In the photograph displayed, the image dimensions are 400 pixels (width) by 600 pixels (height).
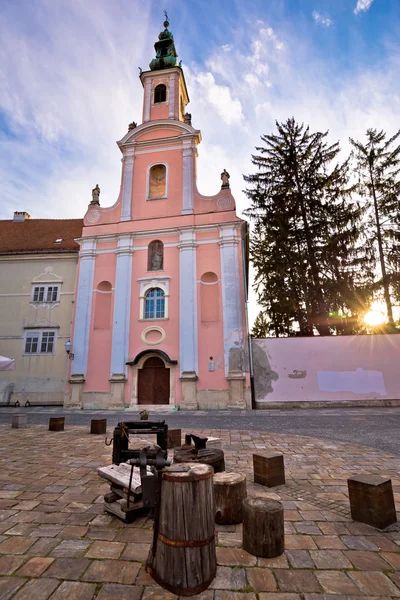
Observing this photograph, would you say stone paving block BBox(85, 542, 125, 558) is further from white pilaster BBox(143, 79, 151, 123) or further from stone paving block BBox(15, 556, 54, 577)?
white pilaster BBox(143, 79, 151, 123)

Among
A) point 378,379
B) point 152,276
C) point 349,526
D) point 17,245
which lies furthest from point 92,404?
point 349,526

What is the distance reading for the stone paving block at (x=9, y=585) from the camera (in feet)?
7.55

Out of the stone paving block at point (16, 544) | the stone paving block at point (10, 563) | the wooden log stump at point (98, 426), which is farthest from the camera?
the wooden log stump at point (98, 426)

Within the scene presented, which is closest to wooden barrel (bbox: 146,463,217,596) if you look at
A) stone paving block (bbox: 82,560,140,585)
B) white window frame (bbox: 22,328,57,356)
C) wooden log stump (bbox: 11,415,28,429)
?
stone paving block (bbox: 82,560,140,585)

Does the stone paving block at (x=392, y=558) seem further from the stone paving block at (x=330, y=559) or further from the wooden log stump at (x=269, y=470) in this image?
the wooden log stump at (x=269, y=470)

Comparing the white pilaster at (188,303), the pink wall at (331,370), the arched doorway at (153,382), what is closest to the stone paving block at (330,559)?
the pink wall at (331,370)

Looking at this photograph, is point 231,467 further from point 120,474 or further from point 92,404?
point 92,404

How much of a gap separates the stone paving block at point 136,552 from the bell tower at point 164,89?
980 inches

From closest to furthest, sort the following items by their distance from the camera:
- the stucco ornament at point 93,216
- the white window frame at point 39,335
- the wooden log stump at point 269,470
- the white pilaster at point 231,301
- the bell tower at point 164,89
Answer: the wooden log stump at point 269,470 < the white pilaster at point 231,301 < the white window frame at point 39,335 < the stucco ornament at point 93,216 < the bell tower at point 164,89

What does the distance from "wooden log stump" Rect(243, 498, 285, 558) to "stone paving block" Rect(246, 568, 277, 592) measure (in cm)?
20

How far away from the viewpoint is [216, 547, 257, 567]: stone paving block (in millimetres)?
2684

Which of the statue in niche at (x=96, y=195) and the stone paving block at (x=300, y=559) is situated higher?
the statue in niche at (x=96, y=195)

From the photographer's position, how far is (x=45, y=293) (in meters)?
21.6

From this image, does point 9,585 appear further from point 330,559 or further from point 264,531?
point 330,559
